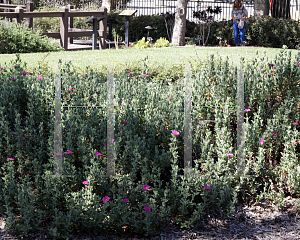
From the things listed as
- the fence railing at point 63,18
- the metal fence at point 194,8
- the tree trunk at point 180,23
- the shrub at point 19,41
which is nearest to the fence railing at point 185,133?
the shrub at point 19,41

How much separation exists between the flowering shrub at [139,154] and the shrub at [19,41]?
18.2ft

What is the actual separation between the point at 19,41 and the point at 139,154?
8.24m

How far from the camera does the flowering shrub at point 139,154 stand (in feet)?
9.75

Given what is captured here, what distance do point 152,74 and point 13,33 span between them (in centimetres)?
512

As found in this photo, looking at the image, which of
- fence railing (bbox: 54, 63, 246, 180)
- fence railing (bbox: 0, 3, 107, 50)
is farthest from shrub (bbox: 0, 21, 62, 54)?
fence railing (bbox: 54, 63, 246, 180)

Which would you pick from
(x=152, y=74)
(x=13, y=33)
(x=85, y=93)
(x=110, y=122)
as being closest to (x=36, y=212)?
(x=110, y=122)

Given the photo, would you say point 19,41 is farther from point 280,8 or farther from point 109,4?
point 109,4

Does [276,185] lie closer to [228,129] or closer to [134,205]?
[228,129]

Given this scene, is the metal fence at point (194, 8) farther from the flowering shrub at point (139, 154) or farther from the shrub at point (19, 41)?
the flowering shrub at point (139, 154)

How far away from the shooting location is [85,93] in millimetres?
4434

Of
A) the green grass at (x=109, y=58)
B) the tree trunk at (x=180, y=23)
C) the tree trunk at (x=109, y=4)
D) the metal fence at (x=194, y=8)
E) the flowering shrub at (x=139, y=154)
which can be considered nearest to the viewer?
the flowering shrub at (x=139, y=154)

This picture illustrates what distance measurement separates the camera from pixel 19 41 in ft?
33.6

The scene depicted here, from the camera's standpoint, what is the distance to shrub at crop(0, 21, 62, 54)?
32.3 ft

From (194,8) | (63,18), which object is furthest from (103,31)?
(194,8)
